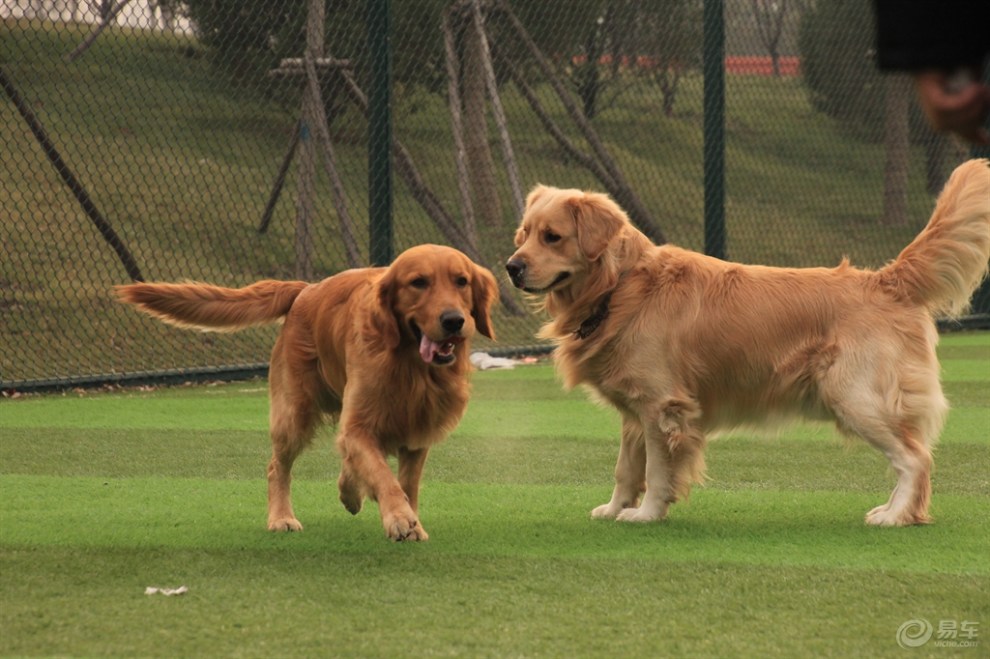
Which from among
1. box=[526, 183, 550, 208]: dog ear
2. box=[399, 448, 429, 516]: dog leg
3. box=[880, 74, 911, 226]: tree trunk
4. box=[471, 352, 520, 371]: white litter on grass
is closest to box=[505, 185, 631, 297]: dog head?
box=[526, 183, 550, 208]: dog ear

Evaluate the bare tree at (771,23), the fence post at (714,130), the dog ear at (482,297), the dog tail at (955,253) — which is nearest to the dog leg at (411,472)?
the dog ear at (482,297)

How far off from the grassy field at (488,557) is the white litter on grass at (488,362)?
329 centimetres

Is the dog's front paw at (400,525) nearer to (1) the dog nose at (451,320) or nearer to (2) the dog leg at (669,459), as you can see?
(1) the dog nose at (451,320)

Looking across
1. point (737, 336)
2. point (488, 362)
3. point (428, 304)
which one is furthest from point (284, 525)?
point (488, 362)

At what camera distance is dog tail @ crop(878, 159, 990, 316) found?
5.05 m

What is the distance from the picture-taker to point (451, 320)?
4504mm

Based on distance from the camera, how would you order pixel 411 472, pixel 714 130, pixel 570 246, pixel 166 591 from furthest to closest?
1. pixel 714 130
2. pixel 570 246
3. pixel 411 472
4. pixel 166 591

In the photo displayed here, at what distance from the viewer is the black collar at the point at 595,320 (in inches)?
205

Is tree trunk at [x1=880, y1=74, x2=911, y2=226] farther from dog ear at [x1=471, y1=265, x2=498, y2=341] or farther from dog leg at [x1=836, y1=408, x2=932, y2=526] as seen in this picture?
dog ear at [x1=471, y1=265, x2=498, y2=341]

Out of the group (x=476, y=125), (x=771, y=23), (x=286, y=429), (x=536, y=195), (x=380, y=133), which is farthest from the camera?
(x=771, y=23)

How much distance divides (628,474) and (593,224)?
976 millimetres

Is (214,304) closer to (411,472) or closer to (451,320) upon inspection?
(411,472)

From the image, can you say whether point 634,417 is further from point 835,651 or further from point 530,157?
point 530,157

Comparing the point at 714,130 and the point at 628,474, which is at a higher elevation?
the point at 714,130
